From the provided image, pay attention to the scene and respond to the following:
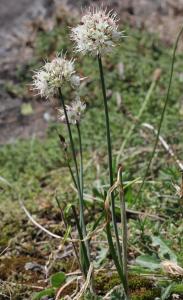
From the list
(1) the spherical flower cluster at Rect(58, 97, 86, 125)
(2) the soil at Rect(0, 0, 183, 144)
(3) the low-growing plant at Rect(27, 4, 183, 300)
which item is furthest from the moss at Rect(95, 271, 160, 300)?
(2) the soil at Rect(0, 0, 183, 144)

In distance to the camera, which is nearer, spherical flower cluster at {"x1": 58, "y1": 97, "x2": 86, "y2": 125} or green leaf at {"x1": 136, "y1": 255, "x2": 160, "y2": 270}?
spherical flower cluster at {"x1": 58, "y1": 97, "x2": 86, "y2": 125}

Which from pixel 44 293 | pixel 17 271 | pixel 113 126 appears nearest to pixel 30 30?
pixel 113 126

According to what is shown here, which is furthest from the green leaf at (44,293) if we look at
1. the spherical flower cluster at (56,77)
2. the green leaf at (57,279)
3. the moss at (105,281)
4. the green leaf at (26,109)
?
the green leaf at (26,109)

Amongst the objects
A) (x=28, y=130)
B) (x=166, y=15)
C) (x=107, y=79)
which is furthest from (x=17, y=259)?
(x=166, y=15)

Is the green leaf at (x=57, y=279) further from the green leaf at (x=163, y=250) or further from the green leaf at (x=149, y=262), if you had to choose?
the green leaf at (x=163, y=250)

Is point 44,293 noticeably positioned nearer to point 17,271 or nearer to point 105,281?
point 105,281

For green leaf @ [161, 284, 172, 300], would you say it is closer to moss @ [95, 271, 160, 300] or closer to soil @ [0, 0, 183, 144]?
moss @ [95, 271, 160, 300]

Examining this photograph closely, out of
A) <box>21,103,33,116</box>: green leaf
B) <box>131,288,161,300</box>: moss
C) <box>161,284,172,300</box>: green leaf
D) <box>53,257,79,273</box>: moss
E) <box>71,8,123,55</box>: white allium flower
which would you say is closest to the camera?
<box>71,8,123,55</box>: white allium flower
